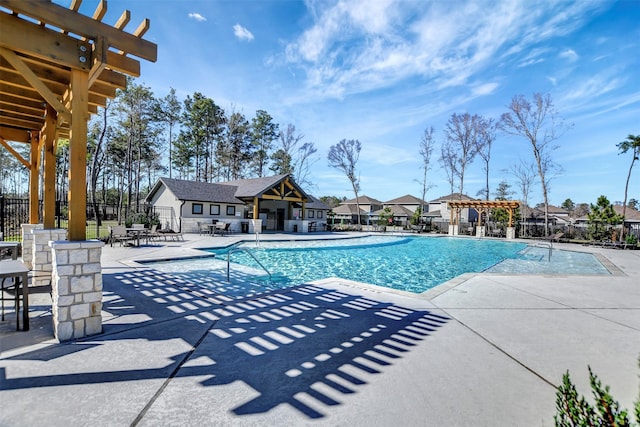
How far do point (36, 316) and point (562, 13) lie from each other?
13.6 metres

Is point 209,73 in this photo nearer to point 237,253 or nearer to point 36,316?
point 237,253

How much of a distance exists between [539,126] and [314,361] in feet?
98.3

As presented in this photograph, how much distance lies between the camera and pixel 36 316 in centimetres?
371

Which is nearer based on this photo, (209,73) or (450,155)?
(209,73)

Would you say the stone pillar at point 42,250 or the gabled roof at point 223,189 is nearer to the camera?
the stone pillar at point 42,250

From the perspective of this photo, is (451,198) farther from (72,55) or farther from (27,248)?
(72,55)

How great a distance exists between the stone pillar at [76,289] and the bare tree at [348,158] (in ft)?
105

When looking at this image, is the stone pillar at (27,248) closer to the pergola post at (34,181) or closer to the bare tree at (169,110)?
the pergola post at (34,181)

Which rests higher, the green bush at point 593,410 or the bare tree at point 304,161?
the bare tree at point 304,161

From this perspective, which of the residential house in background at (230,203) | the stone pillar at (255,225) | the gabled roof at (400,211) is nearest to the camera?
the residential house in background at (230,203)

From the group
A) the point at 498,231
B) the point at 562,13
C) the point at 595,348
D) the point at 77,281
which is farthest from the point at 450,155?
the point at 77,281

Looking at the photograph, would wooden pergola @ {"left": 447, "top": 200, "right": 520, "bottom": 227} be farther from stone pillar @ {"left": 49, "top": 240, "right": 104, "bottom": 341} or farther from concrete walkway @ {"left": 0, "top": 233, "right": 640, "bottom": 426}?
stone pillar @ {"left": 49, "top": 240, "right": 104, "bottom": 341}

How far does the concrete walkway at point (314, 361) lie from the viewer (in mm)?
2002

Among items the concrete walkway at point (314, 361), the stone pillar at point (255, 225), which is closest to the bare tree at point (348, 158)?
the stone pillar at point (255, 225)
